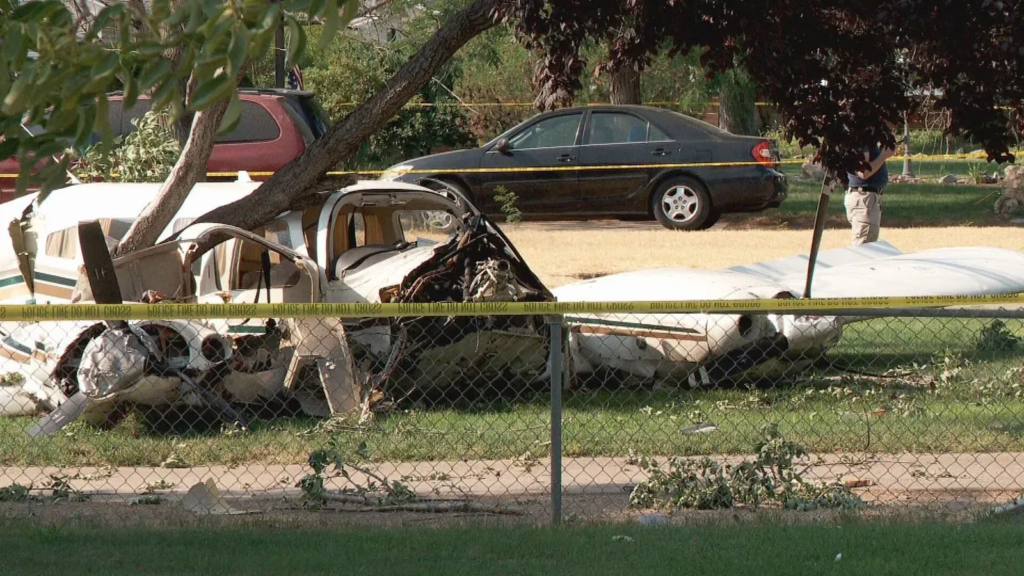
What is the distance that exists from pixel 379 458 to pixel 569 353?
76.4 inches

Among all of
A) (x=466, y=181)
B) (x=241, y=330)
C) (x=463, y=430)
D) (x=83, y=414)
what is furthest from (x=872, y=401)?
(x=466, y=181)

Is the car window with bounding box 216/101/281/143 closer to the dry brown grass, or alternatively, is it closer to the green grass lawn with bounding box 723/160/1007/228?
the dry brown grass

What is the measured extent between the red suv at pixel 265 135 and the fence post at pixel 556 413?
31.7ft

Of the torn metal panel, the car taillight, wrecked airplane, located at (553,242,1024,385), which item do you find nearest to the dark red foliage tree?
wrecked airplane, located at (553,242,1024,385)

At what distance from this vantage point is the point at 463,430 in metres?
7.62

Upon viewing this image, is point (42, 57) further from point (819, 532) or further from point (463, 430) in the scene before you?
point (463, 430)

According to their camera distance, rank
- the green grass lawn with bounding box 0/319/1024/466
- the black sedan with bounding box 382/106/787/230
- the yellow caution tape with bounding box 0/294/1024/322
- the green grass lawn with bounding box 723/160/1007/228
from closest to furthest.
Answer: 1. the yellow caution tape with bounding box 0/294/1024/322
2. the green grass lawn with bounding box 0/319/1024/466
3. the black sedan with bounding box 382/106/787/230
4. the green grass lawn with bounding box 723/160/1007/228

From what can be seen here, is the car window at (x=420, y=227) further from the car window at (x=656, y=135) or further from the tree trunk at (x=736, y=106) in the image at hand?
the tree trunk at (x=736, y=106)

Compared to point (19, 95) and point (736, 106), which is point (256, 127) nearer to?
point (19, 95)

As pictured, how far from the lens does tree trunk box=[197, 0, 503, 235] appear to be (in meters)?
9.11

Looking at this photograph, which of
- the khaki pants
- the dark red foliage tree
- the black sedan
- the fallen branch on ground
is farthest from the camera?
the black sedan

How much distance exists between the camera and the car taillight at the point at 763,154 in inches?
682

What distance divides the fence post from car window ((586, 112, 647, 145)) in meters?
12.7

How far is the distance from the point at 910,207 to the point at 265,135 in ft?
38.3
